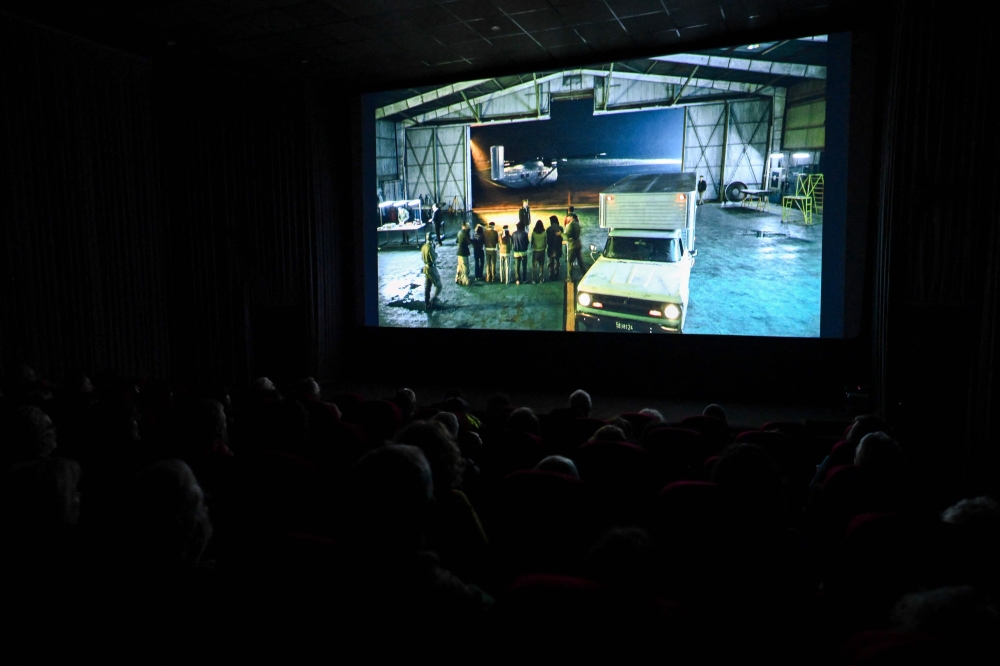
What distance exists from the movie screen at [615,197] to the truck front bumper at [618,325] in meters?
0.02

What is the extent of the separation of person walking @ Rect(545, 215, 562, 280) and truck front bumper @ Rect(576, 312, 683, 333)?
677mm

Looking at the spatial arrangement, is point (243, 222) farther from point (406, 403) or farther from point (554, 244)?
point (406, 403)

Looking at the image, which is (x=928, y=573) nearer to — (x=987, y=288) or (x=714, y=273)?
(x=987, y=288)

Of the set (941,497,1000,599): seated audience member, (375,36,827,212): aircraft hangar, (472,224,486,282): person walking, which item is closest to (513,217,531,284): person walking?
(472,224,486,282): person walking

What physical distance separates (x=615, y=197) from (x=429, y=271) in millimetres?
2978

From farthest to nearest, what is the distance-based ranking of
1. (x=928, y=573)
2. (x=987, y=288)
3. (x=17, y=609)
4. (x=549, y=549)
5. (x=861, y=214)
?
(x=861, y=214) → (x=987, y=288) → (x=549, y=549) → (x=928, y=573) → (x=17, y=609)

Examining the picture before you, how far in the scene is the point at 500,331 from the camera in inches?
355

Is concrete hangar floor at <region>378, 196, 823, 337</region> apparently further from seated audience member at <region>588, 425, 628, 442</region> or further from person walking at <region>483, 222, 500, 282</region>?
seated audience member at <region>588, 425, 628, 442</region>

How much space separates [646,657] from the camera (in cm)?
121

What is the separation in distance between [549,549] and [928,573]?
1120 mm

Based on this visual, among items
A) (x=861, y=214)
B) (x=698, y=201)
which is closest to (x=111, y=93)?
(x=698, y=201)

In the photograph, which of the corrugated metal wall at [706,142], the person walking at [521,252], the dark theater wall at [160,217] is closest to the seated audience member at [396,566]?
the corrugated metal wall at [706,142]

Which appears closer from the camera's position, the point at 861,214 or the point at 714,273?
the point at 861,214

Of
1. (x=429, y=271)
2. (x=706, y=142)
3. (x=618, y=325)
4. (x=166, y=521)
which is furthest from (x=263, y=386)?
(x=706, y=142)
